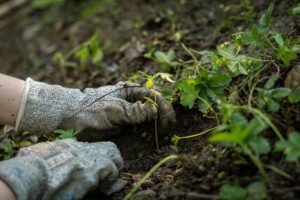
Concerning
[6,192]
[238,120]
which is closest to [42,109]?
[6,192]

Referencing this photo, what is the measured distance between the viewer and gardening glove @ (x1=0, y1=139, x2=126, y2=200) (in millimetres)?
1539

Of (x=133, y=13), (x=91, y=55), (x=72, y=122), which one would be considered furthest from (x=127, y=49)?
(x=72, y=122)

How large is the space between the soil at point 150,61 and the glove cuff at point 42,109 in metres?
0.15

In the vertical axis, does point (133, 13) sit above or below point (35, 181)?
above

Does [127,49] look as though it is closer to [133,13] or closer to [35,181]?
[133,13]

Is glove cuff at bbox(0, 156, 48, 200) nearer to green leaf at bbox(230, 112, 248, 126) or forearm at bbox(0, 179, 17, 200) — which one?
forearm at bbox(0, 179, 17, 200)

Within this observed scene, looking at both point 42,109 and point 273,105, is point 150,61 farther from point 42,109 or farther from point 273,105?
point 273,105

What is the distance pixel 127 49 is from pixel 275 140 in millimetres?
1686

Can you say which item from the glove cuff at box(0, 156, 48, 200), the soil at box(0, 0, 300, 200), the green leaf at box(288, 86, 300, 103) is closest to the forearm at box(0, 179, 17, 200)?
the glove cuff at box(0, 156, 48, 200)

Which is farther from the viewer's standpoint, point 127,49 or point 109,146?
point 127,49

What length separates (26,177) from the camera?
1539 mm

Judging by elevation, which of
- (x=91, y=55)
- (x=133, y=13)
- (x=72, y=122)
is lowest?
(x=72, y=122)

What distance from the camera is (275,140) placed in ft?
5.09

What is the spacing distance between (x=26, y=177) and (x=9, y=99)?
1.78 ft
